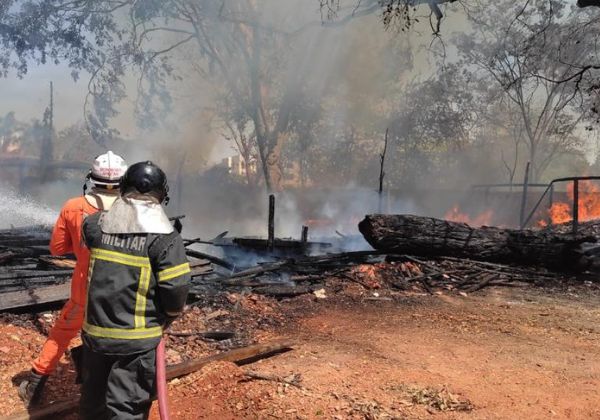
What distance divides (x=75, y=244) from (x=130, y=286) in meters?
1.12

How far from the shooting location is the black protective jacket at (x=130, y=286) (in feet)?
8.04

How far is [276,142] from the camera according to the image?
64.5ft

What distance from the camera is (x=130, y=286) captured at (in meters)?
2.46

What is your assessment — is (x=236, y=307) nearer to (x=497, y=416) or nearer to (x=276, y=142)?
(x=497, y=416)

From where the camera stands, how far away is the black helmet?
101 inches


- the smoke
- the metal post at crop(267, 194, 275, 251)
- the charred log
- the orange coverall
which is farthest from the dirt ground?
the smoke

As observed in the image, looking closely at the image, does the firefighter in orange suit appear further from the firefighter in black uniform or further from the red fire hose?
the red fire hose

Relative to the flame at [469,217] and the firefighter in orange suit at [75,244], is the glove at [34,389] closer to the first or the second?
the firefighter in orange suit at [75,244]

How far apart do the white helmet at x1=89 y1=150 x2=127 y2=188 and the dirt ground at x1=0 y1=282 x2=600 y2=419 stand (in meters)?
1.71

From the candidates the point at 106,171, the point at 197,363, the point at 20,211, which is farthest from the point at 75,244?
the point at 20,211

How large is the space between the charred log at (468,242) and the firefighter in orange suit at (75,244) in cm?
610

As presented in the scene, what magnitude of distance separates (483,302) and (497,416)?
3990 millimetres

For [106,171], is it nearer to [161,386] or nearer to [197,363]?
[161,386]

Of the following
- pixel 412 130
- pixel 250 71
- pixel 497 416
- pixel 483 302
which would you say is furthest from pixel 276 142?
pixel 497 416
